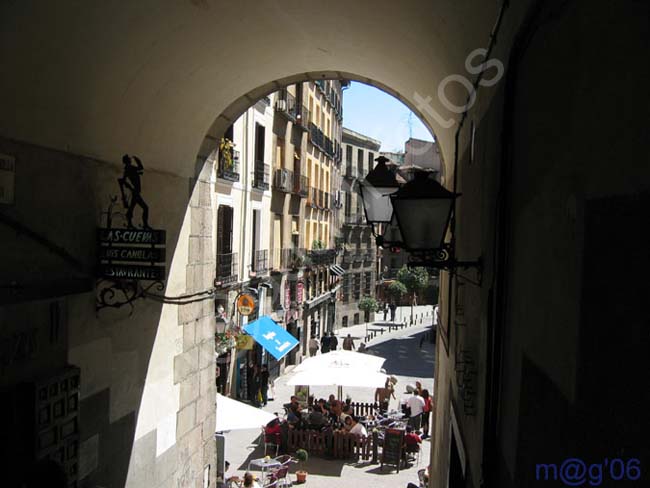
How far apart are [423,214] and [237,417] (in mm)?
7636

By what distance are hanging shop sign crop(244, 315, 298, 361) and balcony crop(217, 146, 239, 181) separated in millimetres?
4089

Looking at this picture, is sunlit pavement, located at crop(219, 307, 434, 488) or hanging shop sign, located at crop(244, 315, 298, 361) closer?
sunlit pavement, located at crop(219, 307, 434, 488)

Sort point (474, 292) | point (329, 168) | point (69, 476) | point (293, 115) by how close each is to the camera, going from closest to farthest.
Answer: point (474, 292)
point (69, 476)
point (293, 115)
point (329, 168)

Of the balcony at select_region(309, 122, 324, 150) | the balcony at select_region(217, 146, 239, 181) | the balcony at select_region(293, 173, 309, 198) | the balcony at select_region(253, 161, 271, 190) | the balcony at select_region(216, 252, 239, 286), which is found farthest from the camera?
the balcony at select_region(309, 122, 324, 150)

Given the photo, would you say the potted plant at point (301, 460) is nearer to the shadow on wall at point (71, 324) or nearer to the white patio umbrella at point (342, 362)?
the white patio umbrella at point (342, 362)

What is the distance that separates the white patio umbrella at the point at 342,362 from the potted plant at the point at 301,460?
2.39 m

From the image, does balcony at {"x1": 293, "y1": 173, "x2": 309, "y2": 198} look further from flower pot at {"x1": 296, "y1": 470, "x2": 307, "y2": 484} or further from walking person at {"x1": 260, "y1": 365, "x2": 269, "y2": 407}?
flower pot at {"x1": 296, "y1": 470, "x2": 307, "y2": 484}

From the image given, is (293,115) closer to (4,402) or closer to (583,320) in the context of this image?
(4,402)

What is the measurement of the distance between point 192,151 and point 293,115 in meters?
16.7

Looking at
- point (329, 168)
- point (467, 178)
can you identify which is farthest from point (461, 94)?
point (329, 168)

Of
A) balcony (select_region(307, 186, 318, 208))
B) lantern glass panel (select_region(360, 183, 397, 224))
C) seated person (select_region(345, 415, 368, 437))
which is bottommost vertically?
seated person (select_region(345, 415, 368, 437))

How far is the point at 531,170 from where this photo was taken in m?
2.28

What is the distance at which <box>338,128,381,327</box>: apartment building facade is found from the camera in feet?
131

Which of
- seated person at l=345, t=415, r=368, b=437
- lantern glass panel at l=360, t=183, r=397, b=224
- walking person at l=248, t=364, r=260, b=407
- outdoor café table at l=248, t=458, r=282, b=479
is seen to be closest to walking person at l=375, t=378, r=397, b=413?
seated person at l=345, t=415, r=368, b=437
